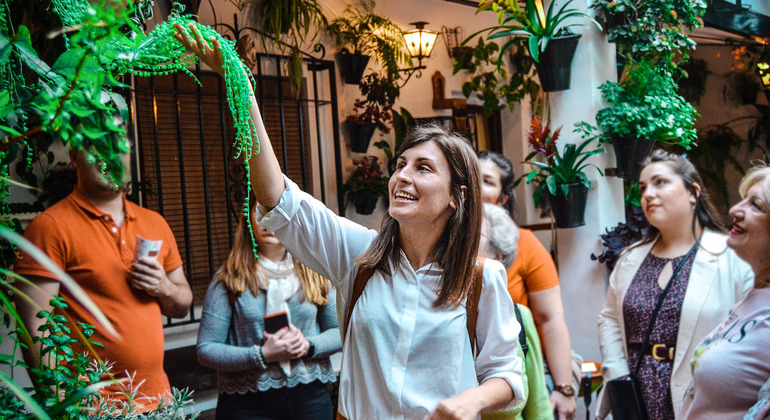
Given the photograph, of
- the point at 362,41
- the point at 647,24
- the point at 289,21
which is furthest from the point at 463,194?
the point at 362,41

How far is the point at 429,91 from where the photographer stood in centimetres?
656

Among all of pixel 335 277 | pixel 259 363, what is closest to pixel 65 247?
pixel 259 363

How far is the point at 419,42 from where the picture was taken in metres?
5.93

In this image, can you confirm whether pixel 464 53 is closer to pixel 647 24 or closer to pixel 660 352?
pixel 647 24

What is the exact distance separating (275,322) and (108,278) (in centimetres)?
61

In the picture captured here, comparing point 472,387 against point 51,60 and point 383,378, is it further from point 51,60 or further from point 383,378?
point 51,60

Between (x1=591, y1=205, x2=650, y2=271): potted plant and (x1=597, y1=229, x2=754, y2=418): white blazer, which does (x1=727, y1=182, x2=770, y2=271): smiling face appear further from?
(x1=591, y1=205, x2=650, y2=271): potted plant

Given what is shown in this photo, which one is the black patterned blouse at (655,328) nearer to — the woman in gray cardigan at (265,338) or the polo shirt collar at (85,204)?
the woman in gray cardigan at (265,338)

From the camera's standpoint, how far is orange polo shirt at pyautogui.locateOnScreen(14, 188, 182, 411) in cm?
245

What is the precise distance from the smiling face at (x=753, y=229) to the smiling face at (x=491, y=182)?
1075mm

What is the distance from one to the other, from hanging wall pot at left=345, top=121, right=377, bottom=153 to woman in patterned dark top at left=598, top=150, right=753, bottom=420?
2929 mm

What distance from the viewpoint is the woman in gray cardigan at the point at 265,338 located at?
2697mm

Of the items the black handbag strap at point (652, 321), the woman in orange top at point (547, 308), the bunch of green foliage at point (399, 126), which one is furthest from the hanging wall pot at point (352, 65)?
the black handbag strap at point (652, 321)

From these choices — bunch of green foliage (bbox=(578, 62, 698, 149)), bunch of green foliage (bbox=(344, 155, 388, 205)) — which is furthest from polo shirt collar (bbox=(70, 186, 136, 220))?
bunch of green foliage (bbox=(344, 155, 388, 205))
